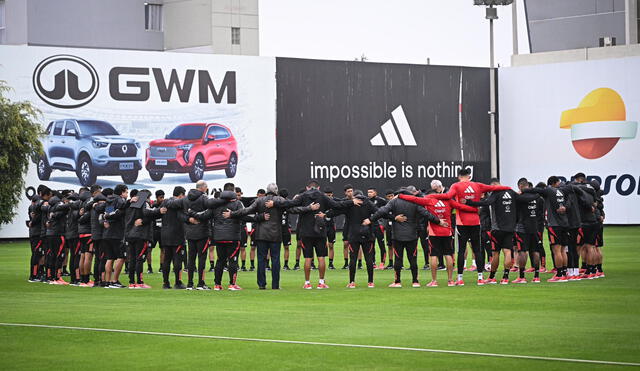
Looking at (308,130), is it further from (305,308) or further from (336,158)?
(305,308)

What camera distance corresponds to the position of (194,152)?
4888 centimetres

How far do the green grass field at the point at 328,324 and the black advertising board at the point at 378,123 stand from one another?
1153 inches

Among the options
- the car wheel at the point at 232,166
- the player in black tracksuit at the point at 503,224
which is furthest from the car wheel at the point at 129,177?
the player in black tracksuit at the point at 503,224

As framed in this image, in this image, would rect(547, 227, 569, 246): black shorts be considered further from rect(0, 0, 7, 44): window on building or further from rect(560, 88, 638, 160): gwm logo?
rect(0, 0, 7, 44): window on building

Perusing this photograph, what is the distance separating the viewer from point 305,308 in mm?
17422

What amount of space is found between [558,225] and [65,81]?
2904 cm

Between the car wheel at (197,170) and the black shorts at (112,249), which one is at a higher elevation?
the car wheel at (197,170)

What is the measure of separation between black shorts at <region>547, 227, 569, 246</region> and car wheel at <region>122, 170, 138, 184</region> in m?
27.9

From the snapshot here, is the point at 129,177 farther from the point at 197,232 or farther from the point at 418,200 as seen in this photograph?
the point at 418,200

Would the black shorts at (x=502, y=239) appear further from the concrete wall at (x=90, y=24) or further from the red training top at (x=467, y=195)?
the concrete wall at (x=90, y=24)

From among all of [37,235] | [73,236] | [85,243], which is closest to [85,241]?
→ [85,243]

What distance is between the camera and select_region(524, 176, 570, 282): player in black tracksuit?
22.6 meters

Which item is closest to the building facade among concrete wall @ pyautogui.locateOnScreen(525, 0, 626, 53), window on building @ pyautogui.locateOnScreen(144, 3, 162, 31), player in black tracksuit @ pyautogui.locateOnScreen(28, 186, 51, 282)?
window on building @ pyautogui.locateOnScreen(144, 3, 162, 31)

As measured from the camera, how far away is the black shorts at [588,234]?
906 inches
